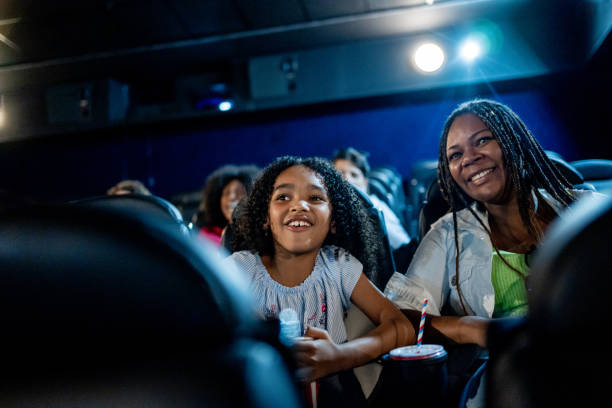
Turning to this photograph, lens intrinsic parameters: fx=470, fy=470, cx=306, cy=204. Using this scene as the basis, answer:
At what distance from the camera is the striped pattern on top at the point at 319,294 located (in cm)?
128

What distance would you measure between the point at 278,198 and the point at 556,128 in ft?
19.2

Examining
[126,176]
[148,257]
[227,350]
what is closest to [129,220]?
[148,257]

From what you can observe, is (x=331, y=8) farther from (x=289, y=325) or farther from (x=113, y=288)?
(x=113, y=288)

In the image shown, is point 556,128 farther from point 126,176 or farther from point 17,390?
point 17,390

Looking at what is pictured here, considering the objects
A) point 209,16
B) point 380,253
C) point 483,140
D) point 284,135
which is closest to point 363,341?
point 380,253

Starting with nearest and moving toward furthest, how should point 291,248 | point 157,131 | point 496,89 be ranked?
1. point 291,248
2. point 496,89
3. point 157,131

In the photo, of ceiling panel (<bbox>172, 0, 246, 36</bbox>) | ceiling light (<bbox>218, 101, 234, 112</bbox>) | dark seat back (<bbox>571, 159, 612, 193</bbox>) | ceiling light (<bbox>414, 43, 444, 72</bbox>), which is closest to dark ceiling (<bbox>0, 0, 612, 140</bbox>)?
ceiling panel (<bbox>172, 0, 246, 36</bbox>)

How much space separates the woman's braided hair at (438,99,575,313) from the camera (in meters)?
1.41

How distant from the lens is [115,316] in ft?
1.37

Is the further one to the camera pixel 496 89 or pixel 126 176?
pixel 126 176

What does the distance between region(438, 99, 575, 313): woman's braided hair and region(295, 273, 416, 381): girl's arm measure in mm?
274

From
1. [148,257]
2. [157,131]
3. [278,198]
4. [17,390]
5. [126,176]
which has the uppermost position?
[157,131]

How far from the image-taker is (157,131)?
6.88m

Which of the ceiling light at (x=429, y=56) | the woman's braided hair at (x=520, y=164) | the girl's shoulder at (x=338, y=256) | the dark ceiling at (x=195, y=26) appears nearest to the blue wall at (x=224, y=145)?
the ceiling light at (x=429, y=56)
